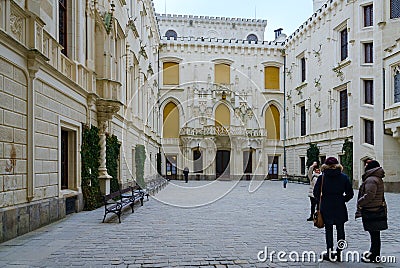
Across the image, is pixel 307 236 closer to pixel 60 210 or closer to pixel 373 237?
pixel 373 237

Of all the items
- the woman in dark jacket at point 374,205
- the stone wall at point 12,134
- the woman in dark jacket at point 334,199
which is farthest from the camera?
the stone wall at point 12,134

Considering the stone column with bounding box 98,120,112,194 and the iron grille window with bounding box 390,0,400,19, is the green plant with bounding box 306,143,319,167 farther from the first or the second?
the stone column with bounding box 98,120,112,194

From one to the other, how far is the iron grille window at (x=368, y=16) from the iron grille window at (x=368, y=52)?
1380mm

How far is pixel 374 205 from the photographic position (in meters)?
7.43

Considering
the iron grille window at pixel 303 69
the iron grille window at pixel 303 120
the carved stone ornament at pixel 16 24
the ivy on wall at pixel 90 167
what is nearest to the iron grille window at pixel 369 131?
the iron grille window at pixel 303 120

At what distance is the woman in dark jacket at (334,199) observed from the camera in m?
7.51

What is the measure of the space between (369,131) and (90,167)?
1883cm

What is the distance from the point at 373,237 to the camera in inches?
301

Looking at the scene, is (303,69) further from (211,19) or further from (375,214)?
(375,214)

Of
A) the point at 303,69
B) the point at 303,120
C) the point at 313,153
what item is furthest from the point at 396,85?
the point at 303,69

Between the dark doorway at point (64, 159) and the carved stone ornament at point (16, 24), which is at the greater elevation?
the carved stone ornament at point (16, 24)

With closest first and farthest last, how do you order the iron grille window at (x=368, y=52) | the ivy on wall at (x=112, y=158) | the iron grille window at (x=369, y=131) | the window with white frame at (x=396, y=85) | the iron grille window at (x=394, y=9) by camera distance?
the ivy on wall at (x=112, y=158)
the window with white frame at (x=396, y=85)
the iron grille window at (x=394, y=9)
the iron grille window at (x=369, y=131)
the iron grille window at (x=368, y=52)

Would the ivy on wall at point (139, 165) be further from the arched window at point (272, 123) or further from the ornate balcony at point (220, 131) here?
the arched window at point (272, 123)

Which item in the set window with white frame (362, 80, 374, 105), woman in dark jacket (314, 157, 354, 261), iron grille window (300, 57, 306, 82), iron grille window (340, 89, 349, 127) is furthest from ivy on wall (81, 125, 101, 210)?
iron grille window (300, 57, 306, 82)
